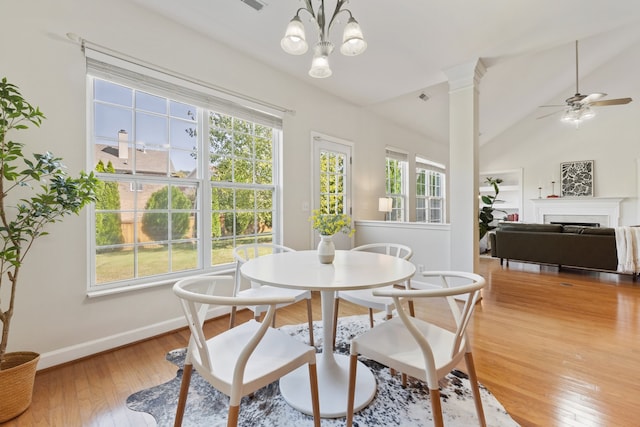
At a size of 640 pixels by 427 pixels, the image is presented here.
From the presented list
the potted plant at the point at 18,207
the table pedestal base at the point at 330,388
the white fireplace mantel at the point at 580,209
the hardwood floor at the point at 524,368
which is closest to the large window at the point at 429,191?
the white fireplace mantel at the point at 580,209

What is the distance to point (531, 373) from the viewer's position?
73.5 inches

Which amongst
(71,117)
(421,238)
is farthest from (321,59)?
(421,238)

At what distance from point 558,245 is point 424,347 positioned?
4736 mm

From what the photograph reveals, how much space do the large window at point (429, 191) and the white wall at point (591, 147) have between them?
1.88 metres

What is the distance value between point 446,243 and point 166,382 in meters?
3.11

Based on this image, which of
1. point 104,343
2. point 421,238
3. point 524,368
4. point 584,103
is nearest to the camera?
point 524,368

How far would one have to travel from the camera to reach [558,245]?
14.6ft

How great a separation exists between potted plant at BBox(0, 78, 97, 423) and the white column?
3.36 m

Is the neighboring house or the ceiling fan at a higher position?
the ceiling fan

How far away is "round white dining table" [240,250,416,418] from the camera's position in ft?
4.38

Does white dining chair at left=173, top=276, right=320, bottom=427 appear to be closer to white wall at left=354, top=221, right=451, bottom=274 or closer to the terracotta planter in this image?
the terracotta planter

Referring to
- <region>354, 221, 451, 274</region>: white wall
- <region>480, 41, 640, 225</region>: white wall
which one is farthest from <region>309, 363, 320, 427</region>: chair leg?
<region>480, 41, 640, 225</region>: white wall

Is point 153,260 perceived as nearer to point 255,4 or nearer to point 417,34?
point 255,4

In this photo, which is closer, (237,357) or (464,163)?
(237,357)
